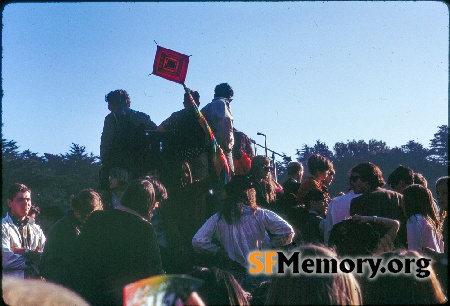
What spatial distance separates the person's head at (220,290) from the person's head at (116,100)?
4.35m

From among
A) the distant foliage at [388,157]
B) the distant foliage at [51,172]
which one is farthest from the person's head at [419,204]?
the distant foliage at [388,157]

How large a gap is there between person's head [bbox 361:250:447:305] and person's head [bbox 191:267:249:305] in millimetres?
649

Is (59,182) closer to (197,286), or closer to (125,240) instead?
(125,240)

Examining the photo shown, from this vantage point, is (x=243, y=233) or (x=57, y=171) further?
(x=57, y=171)

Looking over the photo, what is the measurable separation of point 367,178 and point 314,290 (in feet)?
9.31

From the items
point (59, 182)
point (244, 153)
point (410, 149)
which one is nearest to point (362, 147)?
point (410, 149)

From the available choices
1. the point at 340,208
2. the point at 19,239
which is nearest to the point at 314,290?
the point at 340,208

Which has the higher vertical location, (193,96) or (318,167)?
(193,96)

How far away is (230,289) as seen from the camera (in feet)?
9.48

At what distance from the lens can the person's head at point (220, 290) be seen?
113 inches

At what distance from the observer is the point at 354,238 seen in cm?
425

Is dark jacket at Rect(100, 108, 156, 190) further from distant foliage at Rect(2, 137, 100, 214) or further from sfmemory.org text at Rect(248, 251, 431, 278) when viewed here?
distant foliage at Rect(2, 137, 100, 214)

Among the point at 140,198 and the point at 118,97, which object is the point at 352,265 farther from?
the point at 118,97

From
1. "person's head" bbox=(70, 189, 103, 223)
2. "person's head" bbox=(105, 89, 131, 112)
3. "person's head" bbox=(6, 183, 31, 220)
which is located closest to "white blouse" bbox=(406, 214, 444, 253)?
"person's head" bbox=(70, 189, 103, 223)
